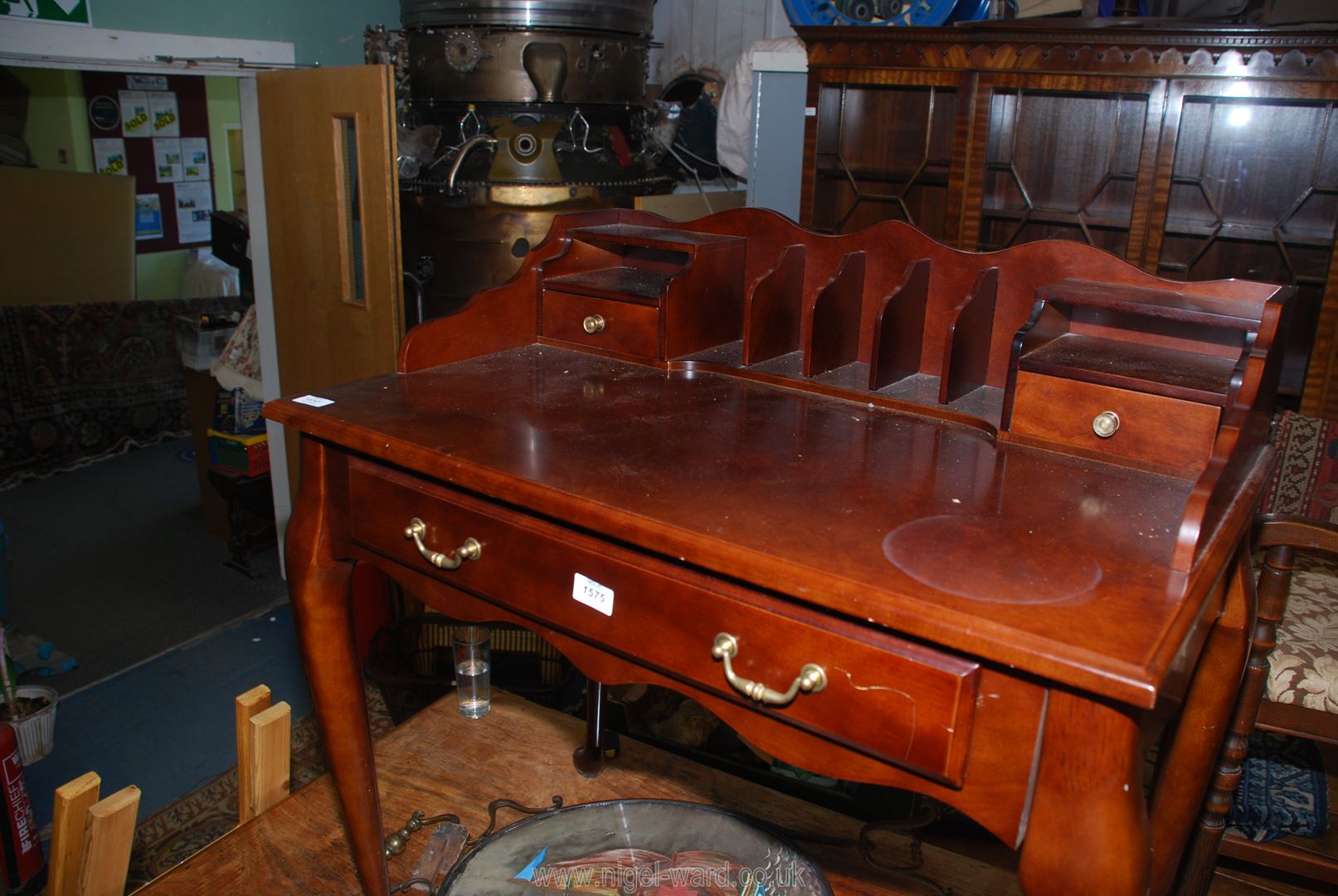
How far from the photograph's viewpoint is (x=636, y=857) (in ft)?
4.86

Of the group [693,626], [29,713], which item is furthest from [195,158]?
[693,626]

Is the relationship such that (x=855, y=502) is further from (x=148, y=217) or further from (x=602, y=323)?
(x=148, y=217)

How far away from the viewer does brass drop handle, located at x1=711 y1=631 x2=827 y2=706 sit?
0.90 metres

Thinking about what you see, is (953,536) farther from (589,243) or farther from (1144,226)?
(1144,226)

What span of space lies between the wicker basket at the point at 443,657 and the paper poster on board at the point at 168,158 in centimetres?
413

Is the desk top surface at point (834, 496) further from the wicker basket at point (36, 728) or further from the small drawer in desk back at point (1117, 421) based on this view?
the wicker basket at point (36, 728)

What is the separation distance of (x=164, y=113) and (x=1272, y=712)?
5806mm

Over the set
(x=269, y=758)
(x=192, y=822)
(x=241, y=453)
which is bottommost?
(x=192, y=822)

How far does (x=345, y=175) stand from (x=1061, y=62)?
2016 millimetres

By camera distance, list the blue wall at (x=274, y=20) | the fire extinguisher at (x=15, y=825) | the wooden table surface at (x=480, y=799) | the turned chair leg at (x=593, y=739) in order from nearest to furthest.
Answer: the wooden table surface at (x=480, y=799), the turned chair leg at (x=593, y=739), the fire extinguisher at (x=15, y=825), the blue wall at (x=274, y=20)

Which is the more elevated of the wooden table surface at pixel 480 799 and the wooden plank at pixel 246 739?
the wooden plank at pixel 246 739

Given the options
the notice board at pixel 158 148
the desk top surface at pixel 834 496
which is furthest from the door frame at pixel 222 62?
the notice board at pixel 158 148

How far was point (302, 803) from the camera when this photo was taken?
169cm

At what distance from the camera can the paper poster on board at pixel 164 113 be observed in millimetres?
5535
